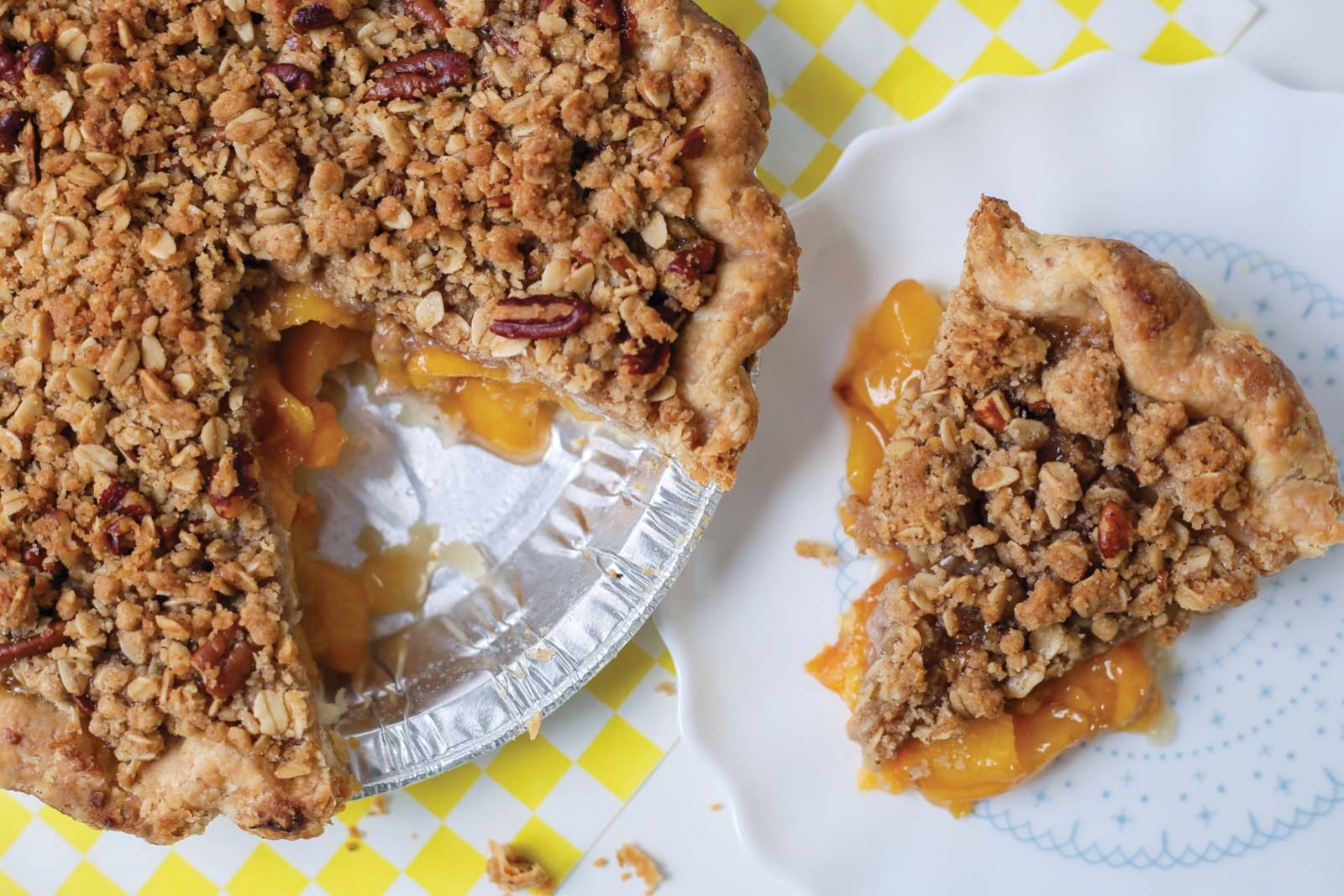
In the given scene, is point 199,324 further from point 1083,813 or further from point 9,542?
point 1083,813

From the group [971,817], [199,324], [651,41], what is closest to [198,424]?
[199,324]

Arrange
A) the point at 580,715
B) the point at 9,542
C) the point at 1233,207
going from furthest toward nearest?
the point at 580,715 < the point at 1233,207 < the point at 9,542

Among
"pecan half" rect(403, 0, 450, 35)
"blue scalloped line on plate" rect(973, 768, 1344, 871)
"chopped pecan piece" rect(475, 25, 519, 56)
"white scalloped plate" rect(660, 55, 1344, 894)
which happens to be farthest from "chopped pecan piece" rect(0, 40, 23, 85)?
"blue scalloped line on plate" rect(973, 768, 1344, 871)

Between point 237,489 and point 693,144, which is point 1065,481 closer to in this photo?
point 693,144

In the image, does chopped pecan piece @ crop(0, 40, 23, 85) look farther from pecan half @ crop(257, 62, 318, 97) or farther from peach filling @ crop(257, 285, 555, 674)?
peach filling @ crop(257, 285, 555, 674)

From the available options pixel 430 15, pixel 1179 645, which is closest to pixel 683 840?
pixel 1179 645
